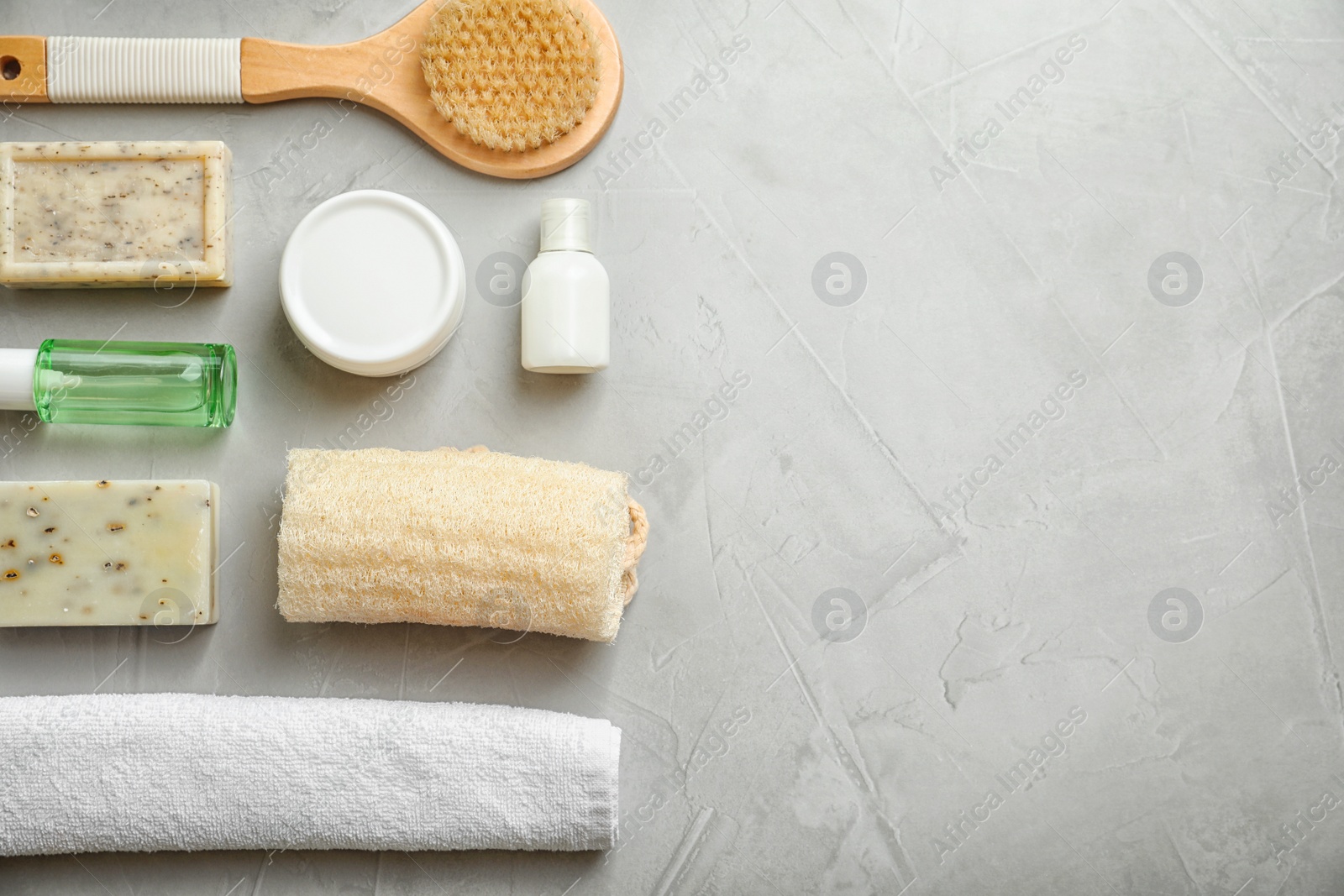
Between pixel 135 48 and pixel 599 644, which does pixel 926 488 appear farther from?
pixel 135 48

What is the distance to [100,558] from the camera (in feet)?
2.47

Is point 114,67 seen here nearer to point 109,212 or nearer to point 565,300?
point 109,212

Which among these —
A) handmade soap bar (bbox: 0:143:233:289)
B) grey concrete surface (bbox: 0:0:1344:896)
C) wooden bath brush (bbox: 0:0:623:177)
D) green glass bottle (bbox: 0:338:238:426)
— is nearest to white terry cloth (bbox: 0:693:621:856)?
grey concrete surface (bbox: 0:0:1344:896)

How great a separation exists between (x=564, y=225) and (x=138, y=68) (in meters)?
0.45

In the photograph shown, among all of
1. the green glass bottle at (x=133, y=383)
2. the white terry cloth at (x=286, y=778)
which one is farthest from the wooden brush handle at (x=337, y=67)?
the white terry cloth at (x=286, y=778)

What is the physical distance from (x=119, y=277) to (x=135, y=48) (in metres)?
0.23

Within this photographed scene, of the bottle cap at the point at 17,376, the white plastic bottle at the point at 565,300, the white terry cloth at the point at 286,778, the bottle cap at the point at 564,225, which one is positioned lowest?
the white terry cloth at the point at 286,778

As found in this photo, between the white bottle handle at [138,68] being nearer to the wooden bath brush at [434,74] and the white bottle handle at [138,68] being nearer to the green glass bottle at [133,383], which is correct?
the wooden bath brush at [434,74]

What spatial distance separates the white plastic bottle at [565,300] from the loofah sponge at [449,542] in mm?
114

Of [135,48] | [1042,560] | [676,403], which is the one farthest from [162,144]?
[1042,560]

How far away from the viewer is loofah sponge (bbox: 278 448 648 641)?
2.29 feet

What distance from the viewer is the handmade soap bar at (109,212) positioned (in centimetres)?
77

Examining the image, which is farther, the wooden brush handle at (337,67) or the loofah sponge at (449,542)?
the wooden brush handle at (337,67)

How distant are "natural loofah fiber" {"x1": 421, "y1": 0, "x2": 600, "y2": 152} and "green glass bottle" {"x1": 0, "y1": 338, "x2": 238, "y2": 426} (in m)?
0.33
